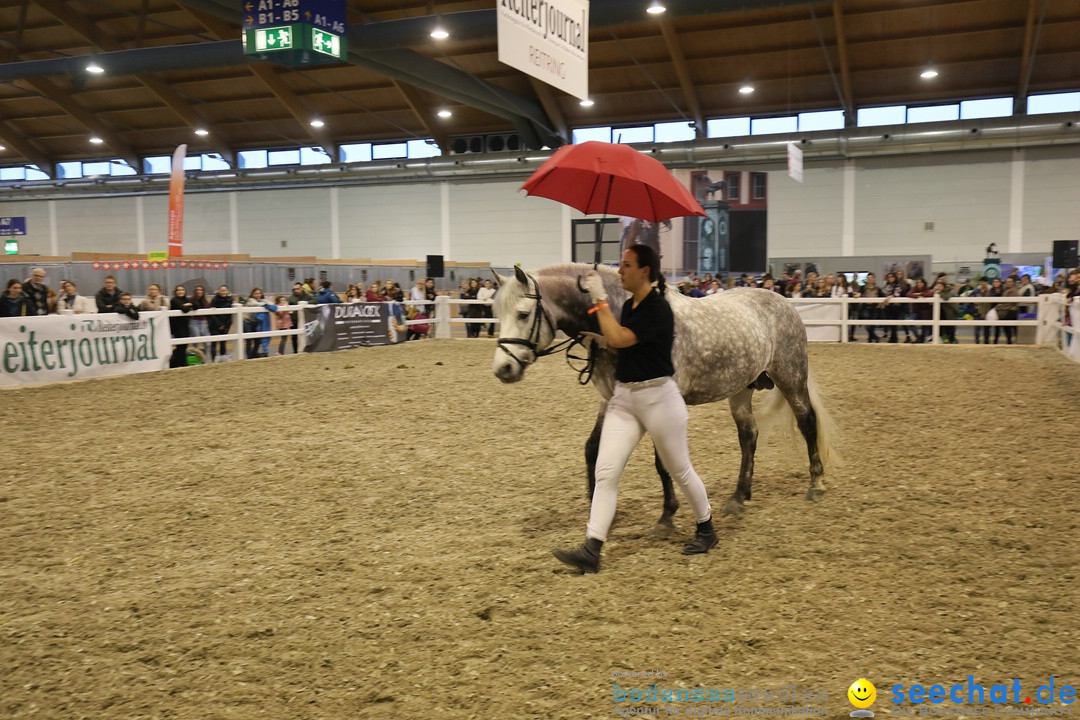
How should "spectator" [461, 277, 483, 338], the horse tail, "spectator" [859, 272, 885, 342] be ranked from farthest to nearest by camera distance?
"spectator" [461, 277, 483, 338] → "spectator" [859, 272, 885, 342] → the horse tail

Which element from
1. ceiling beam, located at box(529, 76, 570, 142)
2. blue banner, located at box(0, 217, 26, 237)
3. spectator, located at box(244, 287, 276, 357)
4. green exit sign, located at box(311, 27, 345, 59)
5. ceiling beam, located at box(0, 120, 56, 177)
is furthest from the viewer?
ceiling beam, located at box(0, 120, 56, 177)

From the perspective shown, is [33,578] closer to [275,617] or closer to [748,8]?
[275,617]

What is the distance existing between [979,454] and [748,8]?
41.7ft

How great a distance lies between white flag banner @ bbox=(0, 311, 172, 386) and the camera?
1069 cm

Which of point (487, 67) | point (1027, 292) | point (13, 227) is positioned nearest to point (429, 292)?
point (487, 67)

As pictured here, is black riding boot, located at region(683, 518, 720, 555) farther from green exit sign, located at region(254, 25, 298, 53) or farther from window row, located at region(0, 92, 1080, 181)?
window row, located at region(0, 92, 1080, 181)

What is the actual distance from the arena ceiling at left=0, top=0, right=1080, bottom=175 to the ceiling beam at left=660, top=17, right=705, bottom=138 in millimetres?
73

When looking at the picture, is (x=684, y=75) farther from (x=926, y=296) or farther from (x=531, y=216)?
(x=926, y=296)

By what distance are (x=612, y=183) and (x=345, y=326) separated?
13.0 m

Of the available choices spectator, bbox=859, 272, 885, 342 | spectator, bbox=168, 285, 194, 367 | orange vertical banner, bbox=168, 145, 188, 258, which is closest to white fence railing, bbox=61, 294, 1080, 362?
spectator, bbox=859, 272, 885, 342

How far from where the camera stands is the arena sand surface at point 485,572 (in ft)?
9.50

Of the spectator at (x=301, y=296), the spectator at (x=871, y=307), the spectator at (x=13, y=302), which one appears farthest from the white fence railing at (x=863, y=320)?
the spectator at (x=13, y=302)

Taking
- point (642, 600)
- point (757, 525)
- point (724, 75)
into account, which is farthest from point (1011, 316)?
point (642, 600)

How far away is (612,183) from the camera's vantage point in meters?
5.13
